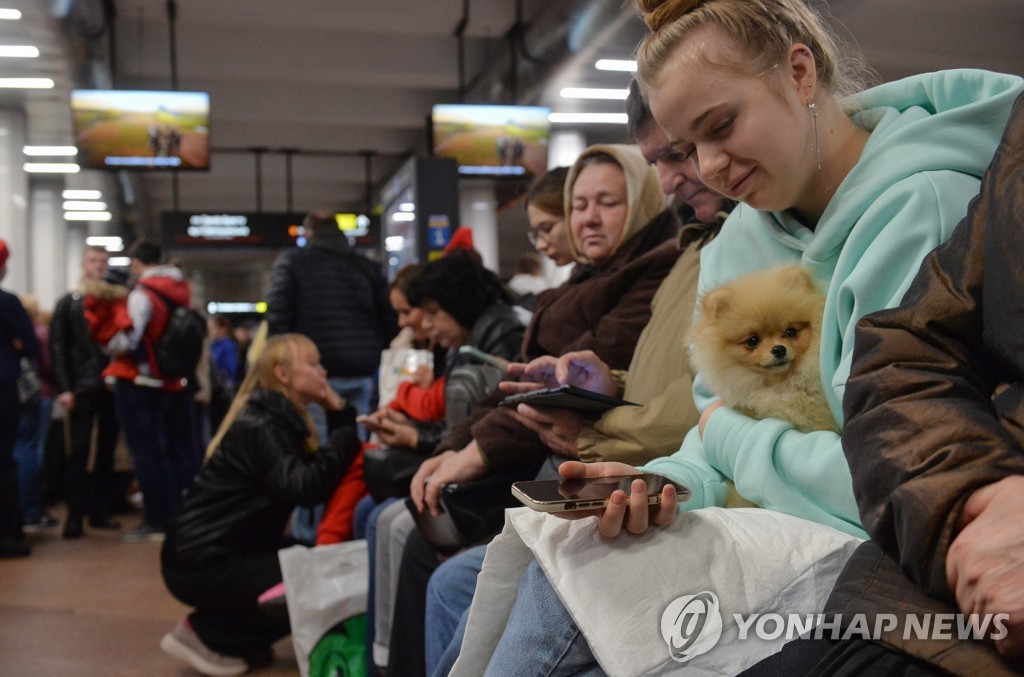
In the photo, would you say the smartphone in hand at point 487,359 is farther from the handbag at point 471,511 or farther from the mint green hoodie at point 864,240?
the mint green hoodie at point 864,240

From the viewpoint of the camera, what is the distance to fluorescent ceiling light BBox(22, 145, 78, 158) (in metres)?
12.6

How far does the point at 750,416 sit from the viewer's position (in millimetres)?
1639

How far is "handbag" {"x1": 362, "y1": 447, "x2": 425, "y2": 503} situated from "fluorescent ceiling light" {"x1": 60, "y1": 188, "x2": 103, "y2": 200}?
12860mm

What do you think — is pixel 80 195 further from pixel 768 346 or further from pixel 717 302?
pixel 768 346

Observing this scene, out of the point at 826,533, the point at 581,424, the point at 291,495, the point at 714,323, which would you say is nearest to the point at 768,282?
the point at 714,323

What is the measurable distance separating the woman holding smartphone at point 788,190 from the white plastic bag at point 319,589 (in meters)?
1.59

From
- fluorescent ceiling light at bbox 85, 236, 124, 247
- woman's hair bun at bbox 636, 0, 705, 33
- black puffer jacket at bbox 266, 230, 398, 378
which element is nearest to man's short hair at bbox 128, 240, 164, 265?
black puffer jacket at bbox 266, 230, 398, 378

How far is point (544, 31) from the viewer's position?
9367 millimetres

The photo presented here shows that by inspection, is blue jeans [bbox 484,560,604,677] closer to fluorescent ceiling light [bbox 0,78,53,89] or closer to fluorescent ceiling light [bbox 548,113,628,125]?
fluorescent ceiling light [bbox 0,78,53,89]

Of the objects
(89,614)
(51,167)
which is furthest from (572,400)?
(51,167)

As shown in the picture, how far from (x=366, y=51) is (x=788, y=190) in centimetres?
1012

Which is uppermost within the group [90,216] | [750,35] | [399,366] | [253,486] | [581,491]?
[90,216]

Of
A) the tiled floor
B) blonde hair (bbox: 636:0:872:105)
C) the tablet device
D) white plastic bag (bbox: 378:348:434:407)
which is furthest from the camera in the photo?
white plastic bag (bbox: 378:348:434:407)

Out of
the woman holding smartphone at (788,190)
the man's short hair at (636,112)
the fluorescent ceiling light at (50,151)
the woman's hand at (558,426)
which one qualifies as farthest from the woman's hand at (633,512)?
the fluorescent ceiling light at (50,151)
